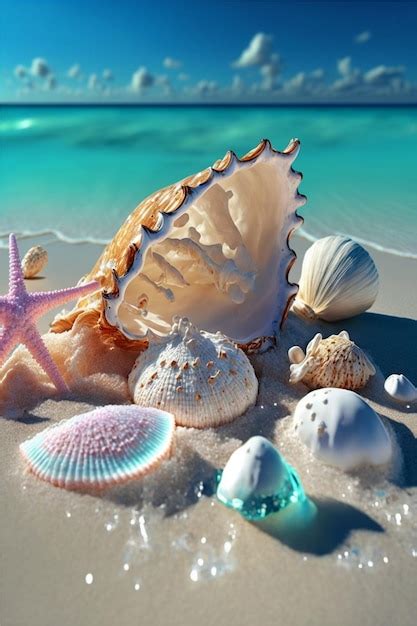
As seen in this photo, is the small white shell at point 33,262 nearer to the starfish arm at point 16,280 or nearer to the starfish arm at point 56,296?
the starfish arm at point 16,280

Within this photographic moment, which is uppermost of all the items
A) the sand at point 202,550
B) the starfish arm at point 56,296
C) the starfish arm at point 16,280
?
the starfish arm at point 16,280

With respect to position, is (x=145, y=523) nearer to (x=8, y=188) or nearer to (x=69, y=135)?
(x=8, y=188)

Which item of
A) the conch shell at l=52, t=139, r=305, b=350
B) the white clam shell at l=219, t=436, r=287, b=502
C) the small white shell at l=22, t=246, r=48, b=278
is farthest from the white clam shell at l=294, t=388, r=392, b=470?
the small white shell at l=22, t=246, r=48, b=278

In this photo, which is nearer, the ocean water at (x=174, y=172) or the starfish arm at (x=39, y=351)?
the starfish arm at (x=39, y=351)

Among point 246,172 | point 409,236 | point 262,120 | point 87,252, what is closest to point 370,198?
point 409,236

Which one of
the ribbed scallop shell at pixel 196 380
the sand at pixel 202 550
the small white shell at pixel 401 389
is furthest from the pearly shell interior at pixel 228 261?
the sand at pixel 202 550

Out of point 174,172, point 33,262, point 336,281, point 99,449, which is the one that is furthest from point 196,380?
point 174,172

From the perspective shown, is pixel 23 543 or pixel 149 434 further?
pixel 149 434
